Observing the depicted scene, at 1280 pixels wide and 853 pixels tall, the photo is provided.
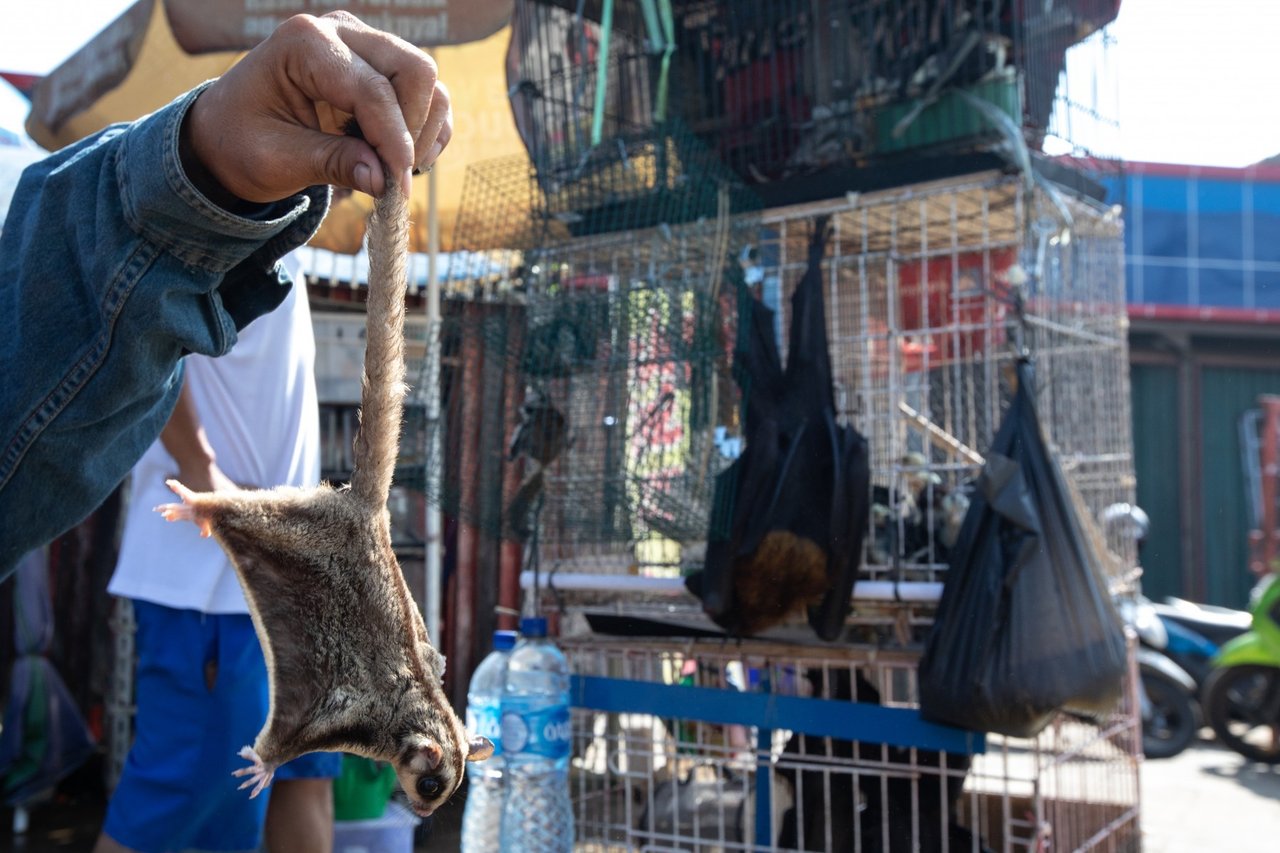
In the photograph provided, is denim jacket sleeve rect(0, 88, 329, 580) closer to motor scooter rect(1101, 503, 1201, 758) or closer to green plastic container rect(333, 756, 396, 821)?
green plastic container rect(333, 756, 396, 821)

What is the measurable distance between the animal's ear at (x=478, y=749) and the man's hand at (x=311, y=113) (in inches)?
21.9

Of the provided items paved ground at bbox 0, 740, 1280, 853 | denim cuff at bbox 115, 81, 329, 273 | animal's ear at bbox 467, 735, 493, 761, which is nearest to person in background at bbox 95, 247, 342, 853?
denim cuff at bbox 115, 81, 329, 273

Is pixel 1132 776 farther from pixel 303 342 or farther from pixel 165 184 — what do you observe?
pixel 165 184

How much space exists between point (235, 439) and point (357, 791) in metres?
1.38

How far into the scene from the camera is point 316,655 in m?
1.06

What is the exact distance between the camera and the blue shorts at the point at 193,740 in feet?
8.00

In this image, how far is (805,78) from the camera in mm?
4051

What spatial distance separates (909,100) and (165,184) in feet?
10.2

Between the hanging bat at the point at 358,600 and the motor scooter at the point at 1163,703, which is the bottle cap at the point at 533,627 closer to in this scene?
the hanging bat at the point at 358,600

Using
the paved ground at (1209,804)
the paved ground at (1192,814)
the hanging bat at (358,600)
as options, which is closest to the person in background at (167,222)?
the hanging bat at (358,600)

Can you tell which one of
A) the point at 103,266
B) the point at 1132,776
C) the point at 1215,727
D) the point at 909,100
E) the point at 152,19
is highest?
the point at 152,19

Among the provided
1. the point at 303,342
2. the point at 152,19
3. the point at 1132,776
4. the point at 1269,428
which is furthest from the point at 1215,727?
the point at 152,19

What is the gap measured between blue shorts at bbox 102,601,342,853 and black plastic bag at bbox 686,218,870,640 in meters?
1.23

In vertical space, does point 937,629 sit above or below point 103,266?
below
